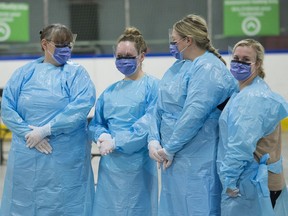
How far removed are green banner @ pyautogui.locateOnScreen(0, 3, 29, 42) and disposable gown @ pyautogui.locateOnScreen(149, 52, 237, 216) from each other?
7542 mm

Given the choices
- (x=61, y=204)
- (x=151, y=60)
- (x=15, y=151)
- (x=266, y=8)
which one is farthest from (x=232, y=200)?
(x=266, y=8)

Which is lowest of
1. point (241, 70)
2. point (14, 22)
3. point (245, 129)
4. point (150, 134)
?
point (150, 134)

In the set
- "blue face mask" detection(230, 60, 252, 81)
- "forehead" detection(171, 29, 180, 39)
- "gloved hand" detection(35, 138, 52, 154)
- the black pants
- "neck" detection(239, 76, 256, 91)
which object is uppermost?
"forehead" detection(171, 29, 180, 39)

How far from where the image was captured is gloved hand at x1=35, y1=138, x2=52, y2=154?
3777mm

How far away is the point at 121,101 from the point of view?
12.5 feet

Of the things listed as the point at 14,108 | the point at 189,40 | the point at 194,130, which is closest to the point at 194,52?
the point at 189,40

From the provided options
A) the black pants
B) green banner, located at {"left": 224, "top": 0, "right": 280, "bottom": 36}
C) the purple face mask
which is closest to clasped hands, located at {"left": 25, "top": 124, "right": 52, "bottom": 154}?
the purple face mask

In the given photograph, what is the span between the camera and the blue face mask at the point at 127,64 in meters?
3.82

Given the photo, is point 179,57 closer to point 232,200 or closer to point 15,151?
point 232,200

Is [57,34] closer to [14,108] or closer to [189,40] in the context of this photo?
[14,108]

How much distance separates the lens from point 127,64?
382cm

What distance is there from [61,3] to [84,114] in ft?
24.4

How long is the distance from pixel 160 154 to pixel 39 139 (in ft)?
2.52

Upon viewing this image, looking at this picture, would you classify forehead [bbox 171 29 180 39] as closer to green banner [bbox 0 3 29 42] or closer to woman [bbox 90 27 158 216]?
woman [bbox 90 27 158 216]
